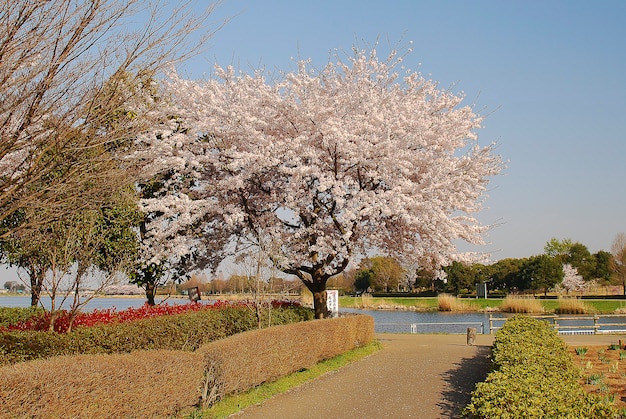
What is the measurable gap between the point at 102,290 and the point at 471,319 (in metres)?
26.7

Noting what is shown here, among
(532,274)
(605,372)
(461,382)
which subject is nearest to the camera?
(461,382)

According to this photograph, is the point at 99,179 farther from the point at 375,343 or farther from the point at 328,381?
the point at 375,343

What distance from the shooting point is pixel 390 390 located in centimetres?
1041

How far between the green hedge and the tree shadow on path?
438cm

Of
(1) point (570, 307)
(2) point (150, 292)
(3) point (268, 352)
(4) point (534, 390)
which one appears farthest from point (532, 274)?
(4) point (534, 390)

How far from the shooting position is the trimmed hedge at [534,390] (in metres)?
5.82

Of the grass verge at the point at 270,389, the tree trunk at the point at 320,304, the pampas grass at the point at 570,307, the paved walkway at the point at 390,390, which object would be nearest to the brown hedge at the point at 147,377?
the grass verge at the point at 270,389

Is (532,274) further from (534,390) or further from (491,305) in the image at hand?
(534,390)

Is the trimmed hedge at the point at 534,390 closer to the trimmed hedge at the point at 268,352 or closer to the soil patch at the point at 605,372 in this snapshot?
the soil patch at the point at 605,372

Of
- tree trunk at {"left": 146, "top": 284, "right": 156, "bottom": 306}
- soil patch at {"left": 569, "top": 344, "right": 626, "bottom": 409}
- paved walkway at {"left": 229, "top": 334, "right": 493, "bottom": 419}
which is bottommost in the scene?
paved walkway at {"left": 229, "top": 334, "right": 493, "bottom": 419}

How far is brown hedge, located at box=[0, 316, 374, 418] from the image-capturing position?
216 inches

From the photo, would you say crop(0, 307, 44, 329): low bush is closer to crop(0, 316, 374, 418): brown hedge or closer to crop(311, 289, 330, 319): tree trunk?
crop(0, 316, 374, 418): brown hedge

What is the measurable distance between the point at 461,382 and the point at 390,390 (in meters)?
1.65

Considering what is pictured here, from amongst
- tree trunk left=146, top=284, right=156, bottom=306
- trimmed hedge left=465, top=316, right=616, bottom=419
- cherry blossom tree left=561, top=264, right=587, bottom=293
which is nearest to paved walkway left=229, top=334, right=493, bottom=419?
trimmed hedge left=465, top=316, right=616, bottom=419
